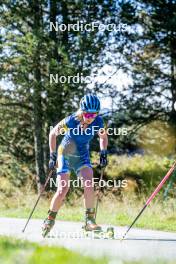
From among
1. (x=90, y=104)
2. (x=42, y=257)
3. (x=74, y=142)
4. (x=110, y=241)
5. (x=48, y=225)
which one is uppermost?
(x=90, y=104)

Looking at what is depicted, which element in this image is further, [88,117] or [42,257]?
[88,117]

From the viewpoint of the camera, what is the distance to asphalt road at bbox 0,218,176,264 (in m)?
7.05

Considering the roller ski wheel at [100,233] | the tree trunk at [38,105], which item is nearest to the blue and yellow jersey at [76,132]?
the roller ski wheel at [100,233]

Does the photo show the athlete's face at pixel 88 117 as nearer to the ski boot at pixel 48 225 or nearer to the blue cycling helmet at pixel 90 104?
the blue cycling helmet at pixel 90 104

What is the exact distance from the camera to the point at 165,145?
2089 cm

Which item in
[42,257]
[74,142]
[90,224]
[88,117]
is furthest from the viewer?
[74,142]

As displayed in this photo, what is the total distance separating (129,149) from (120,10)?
4.53m

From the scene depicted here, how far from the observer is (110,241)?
27.2 feet

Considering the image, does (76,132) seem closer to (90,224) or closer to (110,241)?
(90,224)

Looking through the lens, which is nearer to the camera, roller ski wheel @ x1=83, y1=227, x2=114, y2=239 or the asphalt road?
the asphalt road

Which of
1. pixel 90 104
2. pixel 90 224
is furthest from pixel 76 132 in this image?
pixel 90 224

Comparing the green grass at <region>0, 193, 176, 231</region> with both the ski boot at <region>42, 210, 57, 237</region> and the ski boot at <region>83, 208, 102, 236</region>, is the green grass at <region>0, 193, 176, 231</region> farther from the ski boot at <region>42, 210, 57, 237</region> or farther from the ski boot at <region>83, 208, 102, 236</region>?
the ski boot at <region>42, 210, 57, 237</region>

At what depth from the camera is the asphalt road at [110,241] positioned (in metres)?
7.05

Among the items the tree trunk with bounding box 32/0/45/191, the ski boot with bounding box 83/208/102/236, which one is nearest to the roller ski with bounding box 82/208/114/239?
the ski boot with bounding box 83/208/102/236
